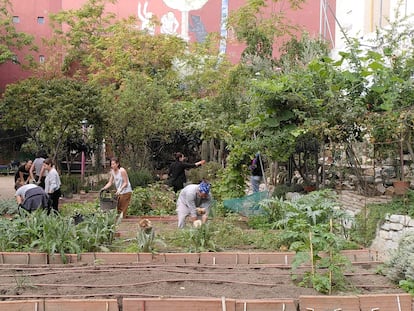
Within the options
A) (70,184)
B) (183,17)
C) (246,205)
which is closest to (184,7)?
(183,17)

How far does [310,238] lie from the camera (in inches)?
209

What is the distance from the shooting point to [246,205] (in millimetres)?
10664

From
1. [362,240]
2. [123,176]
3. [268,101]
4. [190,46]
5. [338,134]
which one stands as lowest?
[362,240]

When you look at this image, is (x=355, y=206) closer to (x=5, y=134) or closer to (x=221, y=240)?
(x=221, y=240)

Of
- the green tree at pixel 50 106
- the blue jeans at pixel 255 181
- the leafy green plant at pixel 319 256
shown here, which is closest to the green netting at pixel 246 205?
the blue jeans at pixel 255 181

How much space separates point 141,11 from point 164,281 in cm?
2756

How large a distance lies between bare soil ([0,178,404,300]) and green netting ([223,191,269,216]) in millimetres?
4155

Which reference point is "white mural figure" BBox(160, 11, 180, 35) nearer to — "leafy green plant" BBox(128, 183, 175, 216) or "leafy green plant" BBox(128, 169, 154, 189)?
"leafy green plant" BBox(128, 169, 154, 189)

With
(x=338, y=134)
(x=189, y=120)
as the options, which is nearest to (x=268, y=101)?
(x=338, y=134)

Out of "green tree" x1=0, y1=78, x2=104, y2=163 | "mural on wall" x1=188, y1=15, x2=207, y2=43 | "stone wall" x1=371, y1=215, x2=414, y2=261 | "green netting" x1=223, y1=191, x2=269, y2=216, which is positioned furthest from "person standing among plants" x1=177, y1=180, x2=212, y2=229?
"mural on wall" x1=188, y1=15, x2=207, y2=43

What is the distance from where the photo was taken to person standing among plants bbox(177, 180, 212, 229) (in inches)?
309

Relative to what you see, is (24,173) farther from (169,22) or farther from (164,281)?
(169,22)

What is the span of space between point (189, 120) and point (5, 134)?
1497 cm

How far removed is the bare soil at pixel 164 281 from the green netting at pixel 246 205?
416 cm
